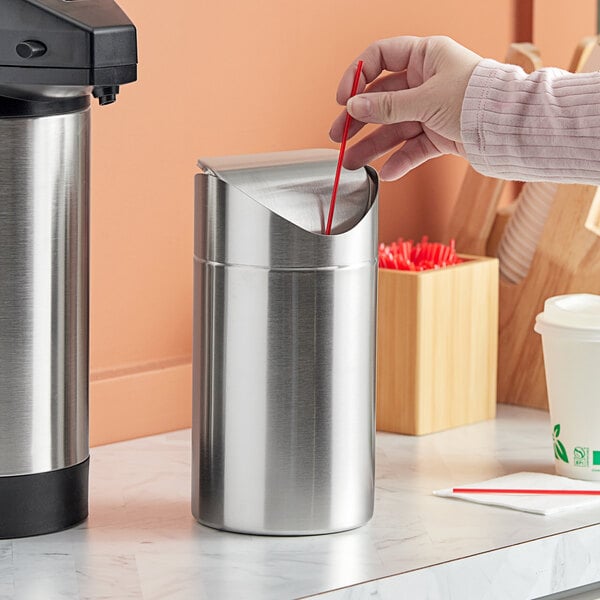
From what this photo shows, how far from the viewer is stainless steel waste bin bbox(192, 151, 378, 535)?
3.00 feet

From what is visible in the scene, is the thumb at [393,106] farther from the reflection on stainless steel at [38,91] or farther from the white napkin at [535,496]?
the white napkin at [535,496]

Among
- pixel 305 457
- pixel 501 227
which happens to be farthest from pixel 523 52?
pixel 305 457

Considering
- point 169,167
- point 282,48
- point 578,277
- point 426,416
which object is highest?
point 282,48

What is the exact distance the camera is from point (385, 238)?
1.46 meters

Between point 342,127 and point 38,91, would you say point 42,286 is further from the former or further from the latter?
point 342,127

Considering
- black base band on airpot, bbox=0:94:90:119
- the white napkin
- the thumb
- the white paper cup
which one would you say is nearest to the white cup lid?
the white paper cup

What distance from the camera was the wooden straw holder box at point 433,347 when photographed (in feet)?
4.18

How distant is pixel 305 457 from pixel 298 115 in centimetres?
52

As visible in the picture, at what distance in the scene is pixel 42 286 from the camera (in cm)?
93

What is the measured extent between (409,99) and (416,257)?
0.40 metres

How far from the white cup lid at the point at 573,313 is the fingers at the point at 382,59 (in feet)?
0.82

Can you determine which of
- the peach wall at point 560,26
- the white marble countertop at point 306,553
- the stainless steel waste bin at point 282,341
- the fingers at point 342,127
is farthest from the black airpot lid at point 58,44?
the peach wall at point 560,26

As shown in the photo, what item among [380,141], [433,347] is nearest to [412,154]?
[380,141]

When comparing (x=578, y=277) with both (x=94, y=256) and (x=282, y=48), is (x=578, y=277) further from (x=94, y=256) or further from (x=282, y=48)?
(x=94, y=256)
